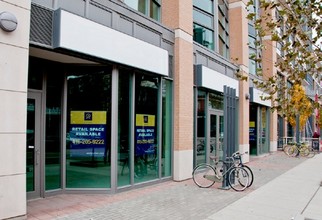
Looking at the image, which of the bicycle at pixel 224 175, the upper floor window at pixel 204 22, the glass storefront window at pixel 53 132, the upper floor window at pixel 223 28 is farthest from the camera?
the upper floor window at pixel 223 28

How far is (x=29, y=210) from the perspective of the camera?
6730 mm

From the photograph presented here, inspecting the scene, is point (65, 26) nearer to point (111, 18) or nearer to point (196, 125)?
point (111, 18)

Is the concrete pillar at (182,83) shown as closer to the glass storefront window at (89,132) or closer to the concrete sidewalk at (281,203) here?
the concrete sidewalk at (281,203)

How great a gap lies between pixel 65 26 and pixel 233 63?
10736mm

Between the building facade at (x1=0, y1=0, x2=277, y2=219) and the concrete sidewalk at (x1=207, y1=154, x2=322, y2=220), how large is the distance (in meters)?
1.81

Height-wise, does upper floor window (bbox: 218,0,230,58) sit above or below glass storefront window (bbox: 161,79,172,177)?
above

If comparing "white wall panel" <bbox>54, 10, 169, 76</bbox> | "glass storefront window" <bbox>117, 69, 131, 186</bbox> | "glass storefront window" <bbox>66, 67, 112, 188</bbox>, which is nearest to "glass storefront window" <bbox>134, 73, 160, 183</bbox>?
"glass storefront window" <bbox>117, 69, 131, 186</bbox>

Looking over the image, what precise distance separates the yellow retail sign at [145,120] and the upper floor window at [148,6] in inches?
125

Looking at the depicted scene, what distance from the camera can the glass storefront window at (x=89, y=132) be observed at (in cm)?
839

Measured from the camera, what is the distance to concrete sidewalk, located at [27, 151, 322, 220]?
6.68 m

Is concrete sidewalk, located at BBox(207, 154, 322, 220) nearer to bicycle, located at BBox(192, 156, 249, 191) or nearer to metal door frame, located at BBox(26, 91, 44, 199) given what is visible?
bicycle, located at BBox(192, 156, 249, 191)

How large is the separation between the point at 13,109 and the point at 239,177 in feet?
21.3

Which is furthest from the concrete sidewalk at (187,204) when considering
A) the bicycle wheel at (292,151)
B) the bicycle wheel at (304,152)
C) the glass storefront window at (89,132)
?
the bicycle wheel at (304,152)

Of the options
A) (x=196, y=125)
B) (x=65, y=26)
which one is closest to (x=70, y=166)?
(x=65, y=26)
